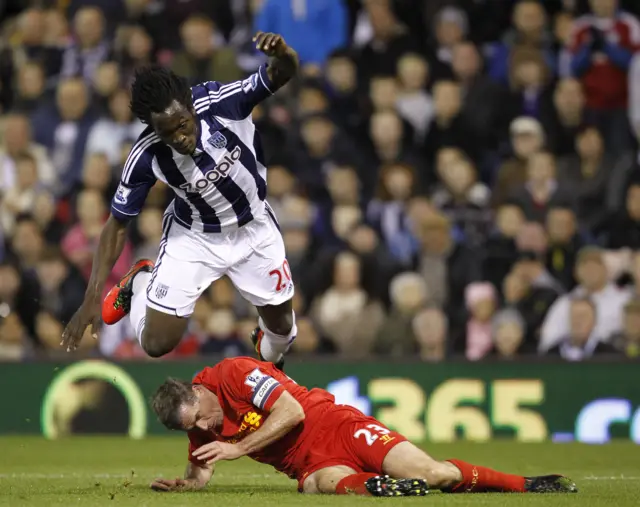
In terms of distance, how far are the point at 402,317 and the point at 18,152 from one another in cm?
499

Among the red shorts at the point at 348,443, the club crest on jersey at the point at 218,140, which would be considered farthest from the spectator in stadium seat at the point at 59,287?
the red shorts at the point at 348,443

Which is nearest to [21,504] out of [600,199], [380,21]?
[600,199]

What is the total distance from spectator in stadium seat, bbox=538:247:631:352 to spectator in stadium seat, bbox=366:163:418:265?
166 centimetres

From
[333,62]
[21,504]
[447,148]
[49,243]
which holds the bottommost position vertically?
[21,504]

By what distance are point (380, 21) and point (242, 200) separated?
6.67 metres

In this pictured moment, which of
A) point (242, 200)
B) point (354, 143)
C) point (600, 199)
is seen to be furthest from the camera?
point (354, 143)

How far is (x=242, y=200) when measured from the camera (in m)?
9.35

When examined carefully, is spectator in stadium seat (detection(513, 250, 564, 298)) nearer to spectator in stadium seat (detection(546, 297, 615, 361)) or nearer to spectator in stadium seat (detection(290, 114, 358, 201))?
spectator in stadium seat (detection(546, 297, 615, 361))

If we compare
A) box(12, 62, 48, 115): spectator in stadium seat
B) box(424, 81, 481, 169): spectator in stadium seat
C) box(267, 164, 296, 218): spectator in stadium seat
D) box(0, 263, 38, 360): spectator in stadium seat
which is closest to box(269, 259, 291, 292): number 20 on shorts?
box(267, 164, 296, 218): spectator in stadium seat

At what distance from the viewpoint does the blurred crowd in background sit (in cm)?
1335

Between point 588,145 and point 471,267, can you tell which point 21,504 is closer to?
point 471,267

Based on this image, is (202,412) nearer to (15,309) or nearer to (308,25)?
(15,309)

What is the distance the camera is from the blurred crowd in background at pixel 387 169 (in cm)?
1335

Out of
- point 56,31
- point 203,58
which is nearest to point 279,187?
point 203,58
